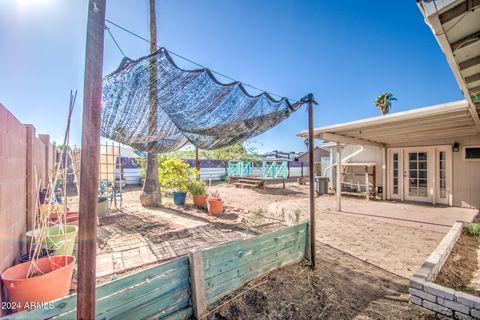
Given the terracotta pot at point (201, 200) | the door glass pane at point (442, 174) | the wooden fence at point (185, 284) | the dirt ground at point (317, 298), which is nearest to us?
the wooden fence at point (185, 284)

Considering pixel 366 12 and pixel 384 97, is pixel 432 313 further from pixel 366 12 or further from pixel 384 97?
pixel 384 97

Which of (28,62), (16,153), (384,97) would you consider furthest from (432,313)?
(384,97)

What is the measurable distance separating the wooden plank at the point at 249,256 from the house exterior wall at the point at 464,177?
21.7 ft

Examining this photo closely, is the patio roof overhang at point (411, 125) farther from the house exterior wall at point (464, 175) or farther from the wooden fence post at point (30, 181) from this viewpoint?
the wooden fence post at point (30, 181)

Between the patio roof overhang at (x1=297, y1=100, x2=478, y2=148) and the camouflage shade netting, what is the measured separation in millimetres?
2476

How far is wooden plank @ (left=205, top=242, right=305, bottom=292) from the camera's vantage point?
204cm

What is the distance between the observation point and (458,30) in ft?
6.10

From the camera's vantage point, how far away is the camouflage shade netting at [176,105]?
2789 mm

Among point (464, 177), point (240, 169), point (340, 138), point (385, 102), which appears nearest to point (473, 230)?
point (340, 138)

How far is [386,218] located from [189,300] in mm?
5243

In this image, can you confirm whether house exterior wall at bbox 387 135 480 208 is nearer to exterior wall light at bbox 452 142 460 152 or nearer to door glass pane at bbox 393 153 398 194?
exterior wall light at bbox 452 142 460 152

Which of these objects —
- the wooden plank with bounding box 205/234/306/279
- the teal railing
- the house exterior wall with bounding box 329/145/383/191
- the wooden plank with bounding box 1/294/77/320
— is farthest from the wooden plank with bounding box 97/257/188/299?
the teal railing

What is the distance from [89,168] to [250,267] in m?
1.88

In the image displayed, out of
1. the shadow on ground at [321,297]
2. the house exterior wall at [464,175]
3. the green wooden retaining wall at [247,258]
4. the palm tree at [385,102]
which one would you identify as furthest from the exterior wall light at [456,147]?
the palm tree at [385,102]
